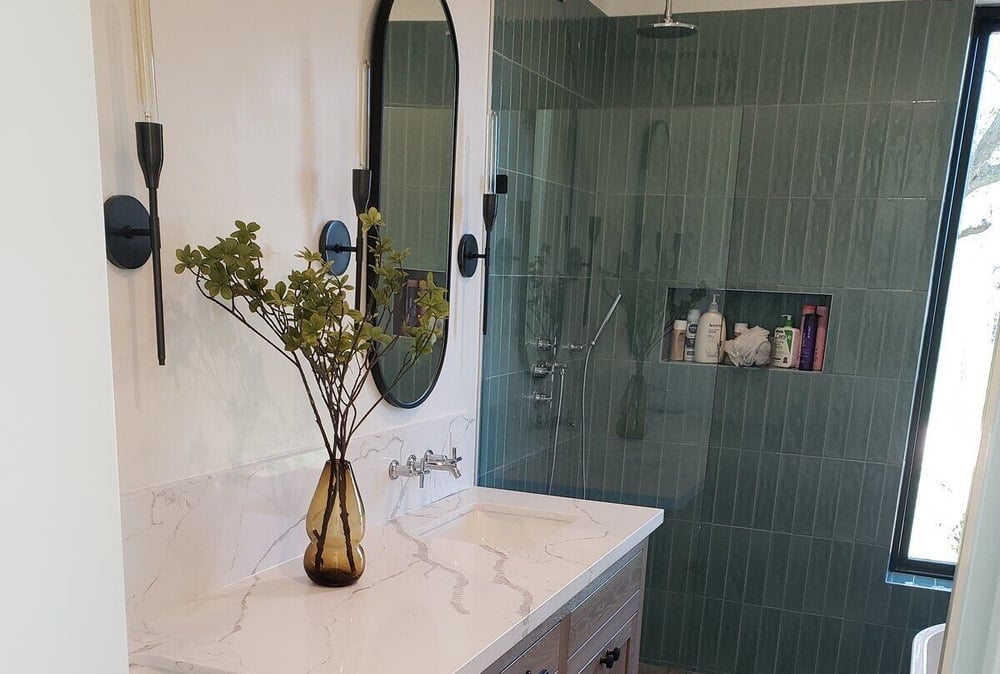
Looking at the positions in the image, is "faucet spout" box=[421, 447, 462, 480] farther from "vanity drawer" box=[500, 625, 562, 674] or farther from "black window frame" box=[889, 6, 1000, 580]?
"black window frame" box=[889, 6, 1000, 580]

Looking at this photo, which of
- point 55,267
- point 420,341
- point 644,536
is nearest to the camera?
point 55,267

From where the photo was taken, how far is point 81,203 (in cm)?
56

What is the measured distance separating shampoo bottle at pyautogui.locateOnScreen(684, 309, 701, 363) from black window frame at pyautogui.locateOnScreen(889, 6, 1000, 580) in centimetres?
85

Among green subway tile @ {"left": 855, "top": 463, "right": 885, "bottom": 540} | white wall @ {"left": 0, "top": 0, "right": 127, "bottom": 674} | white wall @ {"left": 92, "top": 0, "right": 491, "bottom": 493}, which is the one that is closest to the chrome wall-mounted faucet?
white wall @ {"left": 92, "top": 0, "right": 491, "bottom": 493}

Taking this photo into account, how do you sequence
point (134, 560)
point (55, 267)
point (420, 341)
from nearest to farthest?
point (55, 267) < point (134, 560) < point (420, 341)

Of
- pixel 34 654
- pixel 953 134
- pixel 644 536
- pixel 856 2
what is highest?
pixel 856 2

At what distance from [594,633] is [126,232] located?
1.24m

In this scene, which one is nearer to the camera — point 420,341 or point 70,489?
point 70,489

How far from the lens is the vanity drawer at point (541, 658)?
141 centimetres

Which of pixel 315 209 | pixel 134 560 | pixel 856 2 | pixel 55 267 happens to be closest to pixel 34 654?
pixel 55 267

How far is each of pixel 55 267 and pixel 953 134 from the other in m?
2.95

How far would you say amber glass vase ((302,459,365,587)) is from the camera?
1414mm

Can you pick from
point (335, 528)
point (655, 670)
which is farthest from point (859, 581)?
point (335, 528)

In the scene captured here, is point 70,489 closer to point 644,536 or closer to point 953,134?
point 644,536
